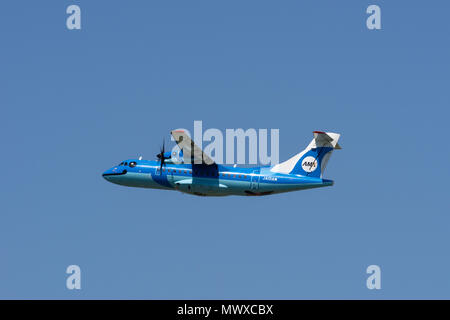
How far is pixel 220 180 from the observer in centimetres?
8150

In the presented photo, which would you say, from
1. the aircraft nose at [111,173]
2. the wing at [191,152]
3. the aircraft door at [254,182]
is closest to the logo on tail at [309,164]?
the aircraft door at [254,182]

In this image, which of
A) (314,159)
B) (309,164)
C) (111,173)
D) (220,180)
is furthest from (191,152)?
(314,159)

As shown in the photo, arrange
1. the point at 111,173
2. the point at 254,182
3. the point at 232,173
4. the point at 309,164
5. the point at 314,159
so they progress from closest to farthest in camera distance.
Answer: the point at 254,182
the point at 232,173
the point at 309,164
the point at 314,159
the point at 111,173

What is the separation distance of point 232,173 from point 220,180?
116 centimetres

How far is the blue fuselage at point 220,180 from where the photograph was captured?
8106 centimetres

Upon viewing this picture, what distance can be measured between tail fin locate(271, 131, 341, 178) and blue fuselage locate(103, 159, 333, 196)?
641 millimetres

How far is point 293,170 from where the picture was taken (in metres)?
81.9

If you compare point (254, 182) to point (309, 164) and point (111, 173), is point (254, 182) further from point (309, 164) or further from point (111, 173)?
point (111, 173)

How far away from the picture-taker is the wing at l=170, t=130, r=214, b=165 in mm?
81125

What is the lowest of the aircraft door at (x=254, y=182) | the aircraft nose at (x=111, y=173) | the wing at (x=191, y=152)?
the aircraft door at (x=254, y=182)

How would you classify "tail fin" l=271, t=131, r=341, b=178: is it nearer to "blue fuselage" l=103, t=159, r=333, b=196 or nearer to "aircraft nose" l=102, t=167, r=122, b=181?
"blue fuselage" l=103, t=159, r=333, b=196

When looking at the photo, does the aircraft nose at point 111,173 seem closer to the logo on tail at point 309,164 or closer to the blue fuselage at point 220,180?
the blue fuselage at point 220,180
